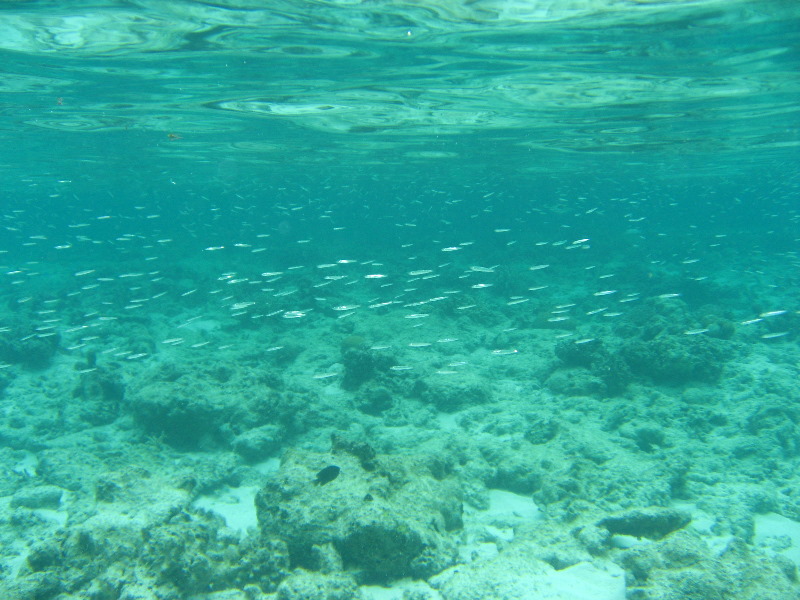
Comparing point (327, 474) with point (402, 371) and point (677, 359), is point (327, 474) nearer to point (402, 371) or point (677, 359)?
point (402, 371)

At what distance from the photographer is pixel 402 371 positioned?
1258 cm

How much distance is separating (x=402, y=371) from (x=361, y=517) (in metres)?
7.41

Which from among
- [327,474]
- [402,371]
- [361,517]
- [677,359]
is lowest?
[402,371]

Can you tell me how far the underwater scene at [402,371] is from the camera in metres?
5.25

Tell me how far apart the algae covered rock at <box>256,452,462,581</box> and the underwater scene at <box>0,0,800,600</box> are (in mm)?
38

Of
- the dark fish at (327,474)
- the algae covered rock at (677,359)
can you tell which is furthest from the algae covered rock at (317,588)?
the algae covered rock at (677,359)

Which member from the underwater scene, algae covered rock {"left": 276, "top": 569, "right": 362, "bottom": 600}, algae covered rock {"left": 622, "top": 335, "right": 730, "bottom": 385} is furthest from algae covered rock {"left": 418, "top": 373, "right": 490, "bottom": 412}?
algae covered rock {"left": 276, "top": 569, "right": 362, "bottom": 600}

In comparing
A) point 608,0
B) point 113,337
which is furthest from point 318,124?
point 608,0

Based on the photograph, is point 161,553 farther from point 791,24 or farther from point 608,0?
point 791,24

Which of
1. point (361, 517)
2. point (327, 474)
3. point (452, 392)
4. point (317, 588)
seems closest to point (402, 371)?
point (452, 392)

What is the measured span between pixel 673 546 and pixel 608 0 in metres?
10.4

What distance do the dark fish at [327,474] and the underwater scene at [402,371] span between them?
0.17m

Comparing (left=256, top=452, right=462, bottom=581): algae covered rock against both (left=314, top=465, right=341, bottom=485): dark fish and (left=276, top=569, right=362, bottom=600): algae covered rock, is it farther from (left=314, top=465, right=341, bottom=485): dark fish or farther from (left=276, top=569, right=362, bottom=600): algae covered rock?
(left=276, top=569, right=362, bottom=600): algae covered rock

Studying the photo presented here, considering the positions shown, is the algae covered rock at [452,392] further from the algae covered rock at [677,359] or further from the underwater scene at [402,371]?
the algae covered rock at [677,359]
